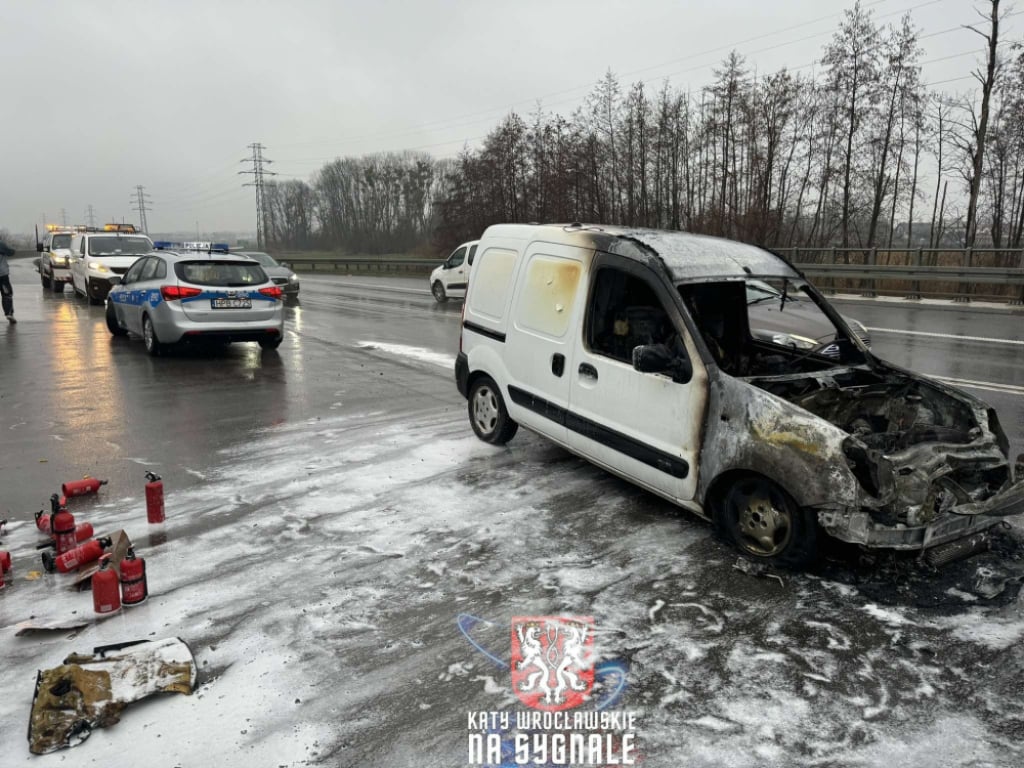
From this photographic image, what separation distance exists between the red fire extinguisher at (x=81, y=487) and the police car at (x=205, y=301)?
222 inches

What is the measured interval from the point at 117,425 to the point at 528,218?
3465 centimetres

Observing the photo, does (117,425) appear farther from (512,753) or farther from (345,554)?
(512,753)

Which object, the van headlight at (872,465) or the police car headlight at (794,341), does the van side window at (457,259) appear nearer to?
the police car headlight at (794,341)

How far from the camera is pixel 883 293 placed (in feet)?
→ 70.8

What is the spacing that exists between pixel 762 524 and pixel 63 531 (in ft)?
13.2

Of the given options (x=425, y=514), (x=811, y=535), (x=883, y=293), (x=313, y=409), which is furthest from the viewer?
(x=883, y=293)

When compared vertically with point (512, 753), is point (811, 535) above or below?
above

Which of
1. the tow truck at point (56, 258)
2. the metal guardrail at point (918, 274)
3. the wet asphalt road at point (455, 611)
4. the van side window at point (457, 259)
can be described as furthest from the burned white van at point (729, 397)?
the tow truck at point (56, 258)

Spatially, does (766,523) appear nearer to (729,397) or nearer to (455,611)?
(729,397)

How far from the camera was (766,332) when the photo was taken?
5.87 m

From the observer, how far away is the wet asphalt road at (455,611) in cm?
275

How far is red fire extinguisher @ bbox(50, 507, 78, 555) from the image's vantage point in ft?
13.7

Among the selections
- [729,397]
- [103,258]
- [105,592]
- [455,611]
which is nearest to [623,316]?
[729,397]

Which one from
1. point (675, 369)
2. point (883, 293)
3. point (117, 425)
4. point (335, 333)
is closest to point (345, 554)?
point (675, 369)
